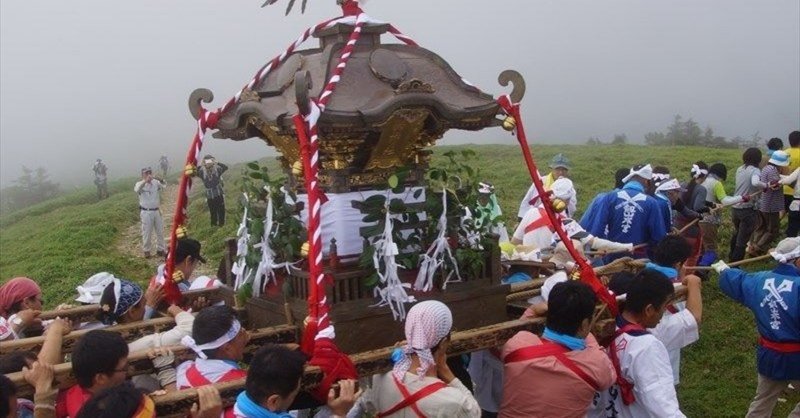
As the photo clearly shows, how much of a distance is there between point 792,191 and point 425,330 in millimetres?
9150

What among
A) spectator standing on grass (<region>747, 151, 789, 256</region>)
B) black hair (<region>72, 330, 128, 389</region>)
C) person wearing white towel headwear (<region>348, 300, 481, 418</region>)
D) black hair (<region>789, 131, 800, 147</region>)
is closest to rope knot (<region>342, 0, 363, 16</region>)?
person wearing white towel headwear (<region>348, 300, 481, 418</region>)

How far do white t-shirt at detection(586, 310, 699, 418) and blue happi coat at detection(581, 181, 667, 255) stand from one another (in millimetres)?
3071

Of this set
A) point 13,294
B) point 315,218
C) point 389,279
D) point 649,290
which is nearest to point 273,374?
point 315,218

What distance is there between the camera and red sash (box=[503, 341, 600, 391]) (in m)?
3.47

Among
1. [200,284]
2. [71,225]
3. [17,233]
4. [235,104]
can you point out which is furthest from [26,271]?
[235,104]

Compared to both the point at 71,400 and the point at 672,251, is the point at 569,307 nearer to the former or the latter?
the point at 672,251

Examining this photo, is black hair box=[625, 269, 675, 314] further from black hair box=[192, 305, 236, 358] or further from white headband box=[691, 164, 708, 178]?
white headband box=[691, 164, 708, 178]

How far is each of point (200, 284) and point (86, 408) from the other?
2751 mm

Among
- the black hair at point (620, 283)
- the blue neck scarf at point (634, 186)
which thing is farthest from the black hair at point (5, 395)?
the blue neck scarf at point (634, 186)

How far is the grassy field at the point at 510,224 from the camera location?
706cm

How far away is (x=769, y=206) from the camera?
988cm

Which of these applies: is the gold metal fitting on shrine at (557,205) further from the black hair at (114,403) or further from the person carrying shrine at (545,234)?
the black hair at (114,403)

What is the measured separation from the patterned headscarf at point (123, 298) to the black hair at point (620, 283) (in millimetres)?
2987

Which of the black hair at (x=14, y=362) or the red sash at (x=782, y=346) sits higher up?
the black hair at (x=14, y=362)
